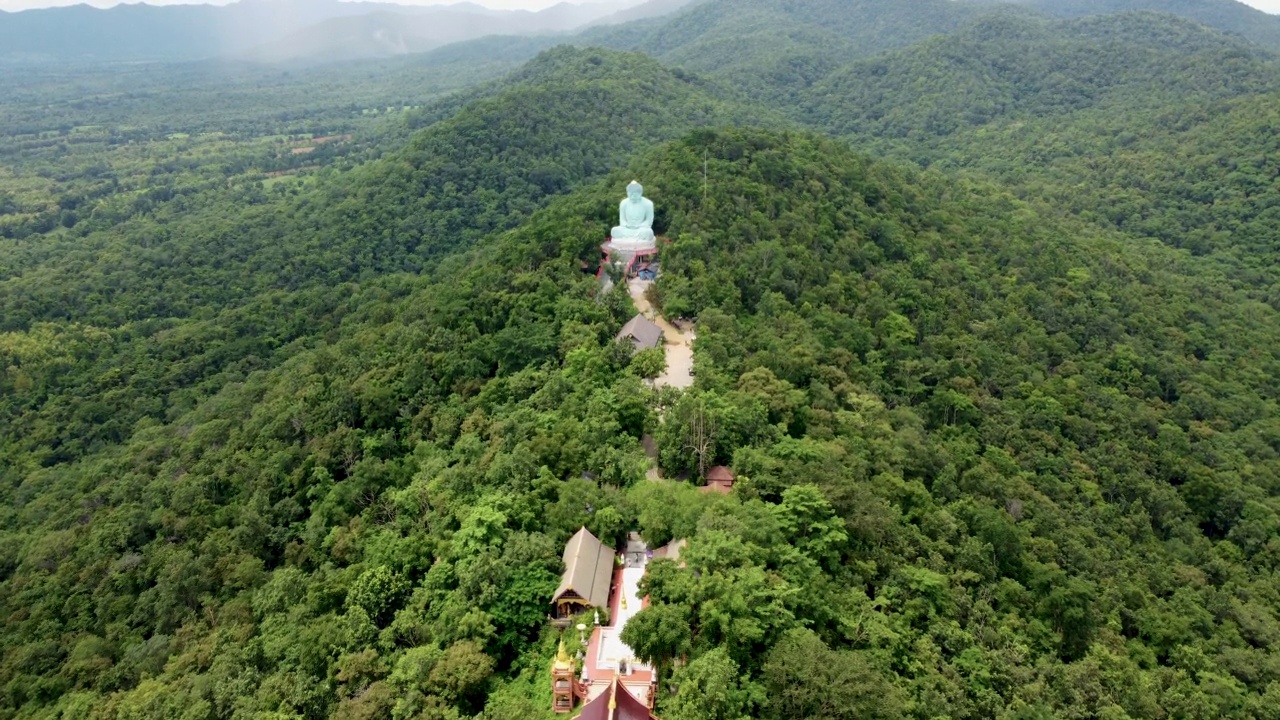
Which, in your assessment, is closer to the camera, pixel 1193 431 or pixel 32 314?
pixel 1193 431

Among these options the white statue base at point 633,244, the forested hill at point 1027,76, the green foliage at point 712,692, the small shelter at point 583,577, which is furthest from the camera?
the forested hill at point 1027,76

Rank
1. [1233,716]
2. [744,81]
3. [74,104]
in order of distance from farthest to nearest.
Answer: [74,104] < [744,81] < [1233,716]

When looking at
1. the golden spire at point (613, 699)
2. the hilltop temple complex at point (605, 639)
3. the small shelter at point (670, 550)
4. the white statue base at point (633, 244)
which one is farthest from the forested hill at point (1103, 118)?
the golden spire at point (613, 699)

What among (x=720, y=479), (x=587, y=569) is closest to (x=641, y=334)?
(x=720, y=479)

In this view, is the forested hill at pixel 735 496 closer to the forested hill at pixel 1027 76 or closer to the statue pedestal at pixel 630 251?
the statue pedestal at pixel 630 251

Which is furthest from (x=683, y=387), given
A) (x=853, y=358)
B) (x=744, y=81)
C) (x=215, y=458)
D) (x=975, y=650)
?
(x=744, y=81)

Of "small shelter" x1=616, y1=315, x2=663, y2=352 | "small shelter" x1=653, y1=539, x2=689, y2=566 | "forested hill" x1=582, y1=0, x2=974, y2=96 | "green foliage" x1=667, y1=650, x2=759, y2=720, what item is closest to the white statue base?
"small shelter" x1=616, y1=315, x2=663, y2=352

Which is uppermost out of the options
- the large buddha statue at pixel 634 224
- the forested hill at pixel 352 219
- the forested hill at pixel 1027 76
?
the forested hill at pixel 1027 76

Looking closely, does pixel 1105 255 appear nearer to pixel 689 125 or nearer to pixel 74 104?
pixel 689 125

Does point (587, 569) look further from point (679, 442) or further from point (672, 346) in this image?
point (672, 346)
